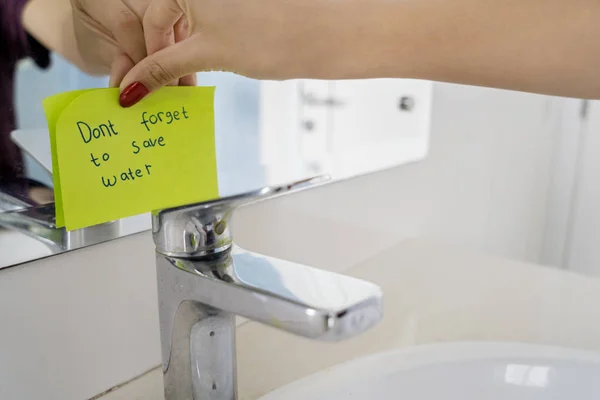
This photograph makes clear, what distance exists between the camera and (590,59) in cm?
36

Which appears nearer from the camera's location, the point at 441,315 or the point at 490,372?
the point at 490,372

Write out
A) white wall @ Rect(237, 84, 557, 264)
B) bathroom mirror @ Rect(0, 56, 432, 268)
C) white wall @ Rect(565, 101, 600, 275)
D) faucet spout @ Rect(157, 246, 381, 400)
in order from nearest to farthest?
1. faucet spout @ Rect(157, 246, 381, 400)
2. bathroom mirror @ Rect(0, 56, 432, 268)
3. white wall @ Rect(237, 84, 557, 264)
4. white wall @ Rect(565, 101, 600, 275)

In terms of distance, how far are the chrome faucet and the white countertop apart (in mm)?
110

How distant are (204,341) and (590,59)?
30 cm

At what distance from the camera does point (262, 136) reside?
1.94 feet

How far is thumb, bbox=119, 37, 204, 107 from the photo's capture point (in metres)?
0.37

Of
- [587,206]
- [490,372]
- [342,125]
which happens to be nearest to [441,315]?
[490,372]

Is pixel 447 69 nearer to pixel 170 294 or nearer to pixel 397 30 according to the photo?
pixel 397 30

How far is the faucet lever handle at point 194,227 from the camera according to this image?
1.21 ft

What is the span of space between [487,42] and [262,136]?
0.28 metres

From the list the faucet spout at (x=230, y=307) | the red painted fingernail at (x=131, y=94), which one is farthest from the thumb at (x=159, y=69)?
the faucet spout at (x=230, y=307)

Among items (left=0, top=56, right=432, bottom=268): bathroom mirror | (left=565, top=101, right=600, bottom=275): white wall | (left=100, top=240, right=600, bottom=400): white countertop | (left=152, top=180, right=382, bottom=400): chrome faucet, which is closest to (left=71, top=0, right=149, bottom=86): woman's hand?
(left=0, top=56, right=432, bottom=268): bathroom mirror

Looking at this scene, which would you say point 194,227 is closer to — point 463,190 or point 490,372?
point 490,372

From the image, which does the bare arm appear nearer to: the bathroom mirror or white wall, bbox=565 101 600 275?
the bathroom mirror
